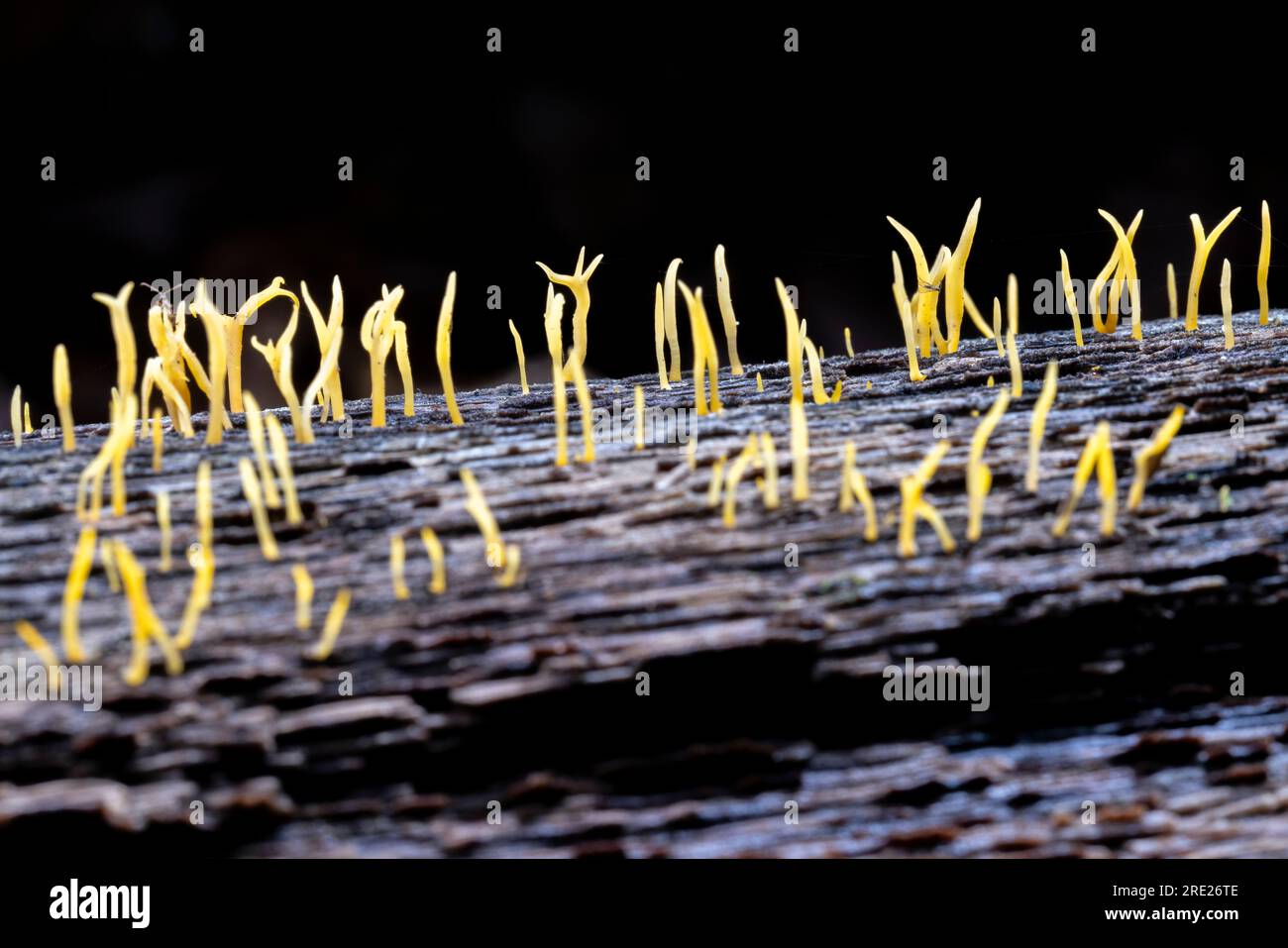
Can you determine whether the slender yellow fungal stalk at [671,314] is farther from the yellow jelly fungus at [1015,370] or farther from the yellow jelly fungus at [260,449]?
the yellow jelly fungus at [260,449]

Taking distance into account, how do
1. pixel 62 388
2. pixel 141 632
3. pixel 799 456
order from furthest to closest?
pixel 62 388 → pixel 799 456 → pixel 141 632

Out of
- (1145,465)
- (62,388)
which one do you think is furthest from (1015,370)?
(62,388)

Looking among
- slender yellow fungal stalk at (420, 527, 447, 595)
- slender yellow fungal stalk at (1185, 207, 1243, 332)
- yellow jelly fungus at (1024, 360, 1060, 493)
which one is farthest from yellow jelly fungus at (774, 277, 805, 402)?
slender yellow fungal stalk at (1185, 207, 1243, 332)

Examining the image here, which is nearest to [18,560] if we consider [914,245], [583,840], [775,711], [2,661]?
[2,661]

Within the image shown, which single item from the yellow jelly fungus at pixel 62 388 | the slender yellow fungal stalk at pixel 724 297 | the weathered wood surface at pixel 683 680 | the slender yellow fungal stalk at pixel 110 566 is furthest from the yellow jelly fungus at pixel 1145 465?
the yellow jelly fungus at pixel 62 388

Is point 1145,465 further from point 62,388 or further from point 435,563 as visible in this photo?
point 62,388

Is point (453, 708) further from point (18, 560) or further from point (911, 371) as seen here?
point (911, 371)

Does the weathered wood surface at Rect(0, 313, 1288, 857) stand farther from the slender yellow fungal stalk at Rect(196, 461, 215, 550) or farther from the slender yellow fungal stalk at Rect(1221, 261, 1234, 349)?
the slender yellow fungal stalk at Rect(1221, 261, 1234, 349)
